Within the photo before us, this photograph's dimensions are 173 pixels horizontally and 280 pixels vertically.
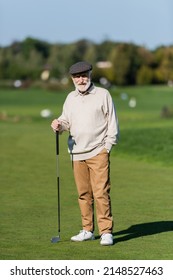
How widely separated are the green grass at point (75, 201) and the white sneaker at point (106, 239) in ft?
0.31

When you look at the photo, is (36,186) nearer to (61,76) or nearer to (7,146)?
(7,146)

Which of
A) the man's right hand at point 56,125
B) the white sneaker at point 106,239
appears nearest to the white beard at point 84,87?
the man's right hand at point 56,125

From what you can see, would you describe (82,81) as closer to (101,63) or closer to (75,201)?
(75,201)

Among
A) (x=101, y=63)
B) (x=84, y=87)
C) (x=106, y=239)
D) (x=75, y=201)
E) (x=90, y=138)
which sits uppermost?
(x=84, y=87)

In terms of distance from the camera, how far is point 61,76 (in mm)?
134375

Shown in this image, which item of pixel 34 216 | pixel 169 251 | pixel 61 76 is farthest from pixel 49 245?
pixel 61 76

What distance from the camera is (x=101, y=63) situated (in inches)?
5901

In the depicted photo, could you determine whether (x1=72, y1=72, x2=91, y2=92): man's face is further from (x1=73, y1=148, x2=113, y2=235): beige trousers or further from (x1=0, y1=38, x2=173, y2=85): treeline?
(x1=0, y1=38, x2=173, y2=85): treeline

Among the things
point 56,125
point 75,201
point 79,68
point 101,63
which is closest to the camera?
point 79,68

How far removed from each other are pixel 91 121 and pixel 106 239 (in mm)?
1300

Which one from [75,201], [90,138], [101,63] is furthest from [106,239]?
[101,63]

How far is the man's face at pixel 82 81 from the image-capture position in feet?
32.5

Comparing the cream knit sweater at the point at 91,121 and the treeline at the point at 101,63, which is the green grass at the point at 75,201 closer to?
the cream knit sweater at the point at 91,121
